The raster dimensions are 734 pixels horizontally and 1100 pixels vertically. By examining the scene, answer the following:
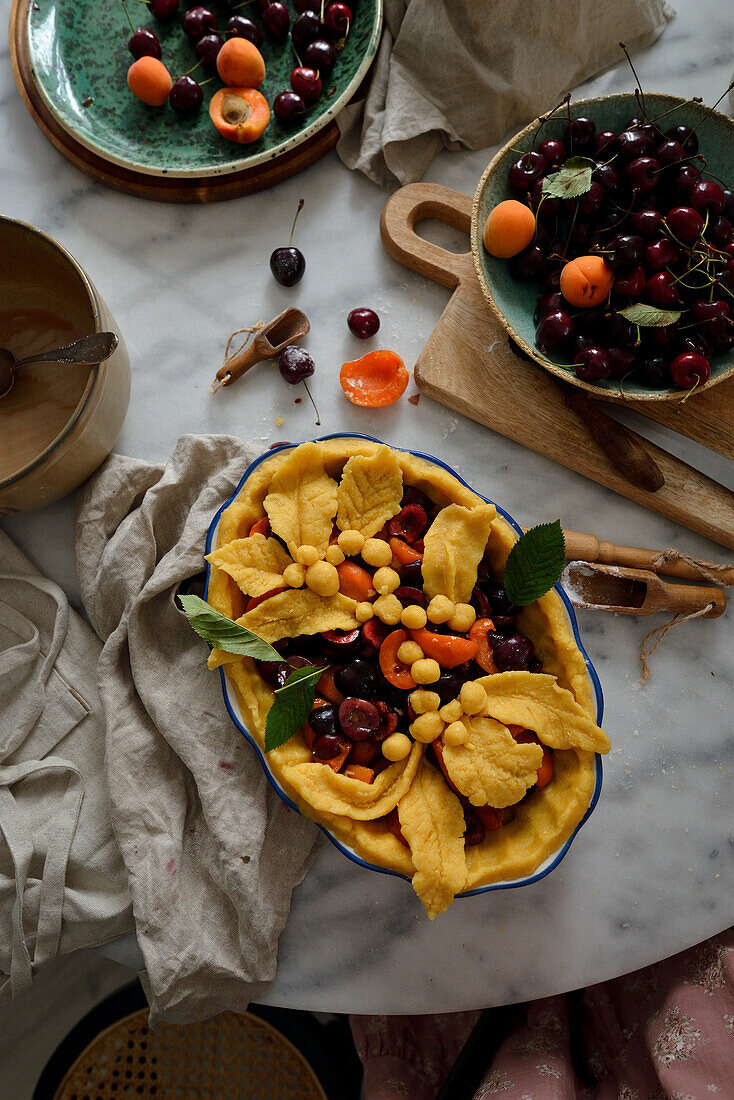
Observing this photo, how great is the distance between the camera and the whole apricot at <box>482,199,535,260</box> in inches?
56.1

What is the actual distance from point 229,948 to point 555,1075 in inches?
26.6

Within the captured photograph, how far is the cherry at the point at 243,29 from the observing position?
1.59 m

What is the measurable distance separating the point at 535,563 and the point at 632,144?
2.73 ft

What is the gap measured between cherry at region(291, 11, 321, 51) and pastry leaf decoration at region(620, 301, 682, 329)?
885 mm

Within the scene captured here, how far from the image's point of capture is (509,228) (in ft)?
4.69

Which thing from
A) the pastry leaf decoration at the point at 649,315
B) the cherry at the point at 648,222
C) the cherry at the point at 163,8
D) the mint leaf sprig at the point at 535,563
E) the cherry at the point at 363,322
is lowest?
the mint leaf sprig at the point at 535,563

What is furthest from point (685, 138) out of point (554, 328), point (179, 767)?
point (179, 767)

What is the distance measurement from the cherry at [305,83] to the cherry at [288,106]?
0.02 meters

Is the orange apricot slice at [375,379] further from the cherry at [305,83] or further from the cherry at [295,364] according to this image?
the cherry at [305,83]

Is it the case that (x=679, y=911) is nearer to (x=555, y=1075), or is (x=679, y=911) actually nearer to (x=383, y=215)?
(x=555, y=1075)

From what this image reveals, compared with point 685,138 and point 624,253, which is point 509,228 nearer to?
Result: point 624,253

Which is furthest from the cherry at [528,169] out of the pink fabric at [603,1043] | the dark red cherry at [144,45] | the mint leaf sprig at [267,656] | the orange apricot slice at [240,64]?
the pink fabric at [603,1043]

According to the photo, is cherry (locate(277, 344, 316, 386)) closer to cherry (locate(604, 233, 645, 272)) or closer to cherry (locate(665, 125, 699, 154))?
cherry (locate(604, 233, 645, 272))

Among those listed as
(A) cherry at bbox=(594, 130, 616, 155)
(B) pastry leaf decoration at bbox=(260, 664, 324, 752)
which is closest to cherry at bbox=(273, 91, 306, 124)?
(A) cherry at bbox=(594, 130, 616, 155)
